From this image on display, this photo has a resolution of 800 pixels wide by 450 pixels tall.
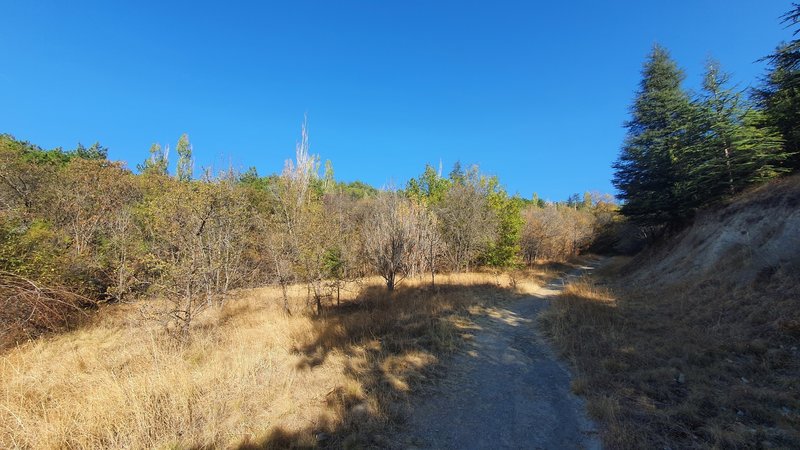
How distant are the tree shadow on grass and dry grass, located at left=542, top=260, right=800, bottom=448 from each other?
2826 millimetres

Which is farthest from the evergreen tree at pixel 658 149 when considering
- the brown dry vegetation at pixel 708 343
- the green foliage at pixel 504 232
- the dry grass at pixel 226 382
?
the dry grass at pixel 226 382

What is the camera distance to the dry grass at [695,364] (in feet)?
13.4

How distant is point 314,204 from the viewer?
13.0 metres

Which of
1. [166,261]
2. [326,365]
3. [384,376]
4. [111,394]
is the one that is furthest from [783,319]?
[166,261]

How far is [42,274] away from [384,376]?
10416 millimetres

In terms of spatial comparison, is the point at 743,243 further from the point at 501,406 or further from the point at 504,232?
the point at 504,232

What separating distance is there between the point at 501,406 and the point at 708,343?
5024mm

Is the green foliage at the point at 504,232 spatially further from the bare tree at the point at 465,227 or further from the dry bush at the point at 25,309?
the dry bush at the point at 25,309

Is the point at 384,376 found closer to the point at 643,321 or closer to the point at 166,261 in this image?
the point at 166,261

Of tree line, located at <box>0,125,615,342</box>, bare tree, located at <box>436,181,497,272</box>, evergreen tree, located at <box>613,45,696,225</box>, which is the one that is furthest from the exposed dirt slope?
tree line, located at <box>0,125,615,342</box>

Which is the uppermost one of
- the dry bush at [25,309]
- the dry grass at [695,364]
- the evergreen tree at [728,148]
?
the evergreen tree at [728,148]

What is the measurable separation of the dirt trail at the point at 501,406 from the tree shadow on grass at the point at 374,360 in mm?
394

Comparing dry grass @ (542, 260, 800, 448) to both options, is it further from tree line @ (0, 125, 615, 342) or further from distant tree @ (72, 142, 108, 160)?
distant tree @ (72, 142, 108, 160)

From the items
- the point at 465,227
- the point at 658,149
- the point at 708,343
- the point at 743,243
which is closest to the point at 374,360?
the point at 708,343
